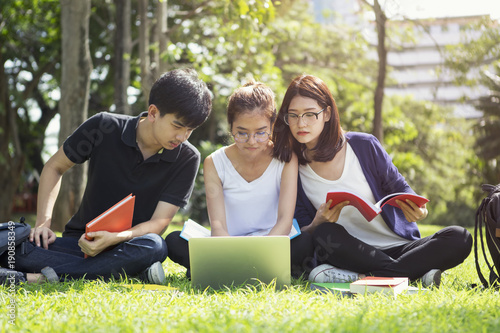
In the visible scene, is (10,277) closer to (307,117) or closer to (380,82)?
(307,117)

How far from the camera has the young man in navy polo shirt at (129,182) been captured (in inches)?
113

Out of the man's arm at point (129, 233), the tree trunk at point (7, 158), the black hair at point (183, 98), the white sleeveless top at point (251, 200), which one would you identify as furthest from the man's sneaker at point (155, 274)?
the tree trunk at point (7, 158)

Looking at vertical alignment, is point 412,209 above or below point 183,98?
below

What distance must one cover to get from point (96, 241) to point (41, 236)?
17.7 inches

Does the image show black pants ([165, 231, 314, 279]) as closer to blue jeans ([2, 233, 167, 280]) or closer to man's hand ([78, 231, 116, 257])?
blue jeans ([2, 233, 167, 280])

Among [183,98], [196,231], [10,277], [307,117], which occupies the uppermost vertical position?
[183,98]

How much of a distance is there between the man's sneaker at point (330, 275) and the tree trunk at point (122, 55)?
6943 mm

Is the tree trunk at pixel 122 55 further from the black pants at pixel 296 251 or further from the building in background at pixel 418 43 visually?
the black pants at pixel 296 251

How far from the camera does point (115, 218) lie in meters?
2.77

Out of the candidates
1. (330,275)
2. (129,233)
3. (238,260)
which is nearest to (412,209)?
(330,275)

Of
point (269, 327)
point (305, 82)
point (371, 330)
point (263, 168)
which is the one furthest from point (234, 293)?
point (305, 82)

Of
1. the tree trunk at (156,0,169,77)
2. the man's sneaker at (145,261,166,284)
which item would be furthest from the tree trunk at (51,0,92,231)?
the man's sneaker at (145,261,166,284)

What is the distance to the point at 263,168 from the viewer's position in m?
3.29

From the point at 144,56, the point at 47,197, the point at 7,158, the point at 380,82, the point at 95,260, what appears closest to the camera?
the point at 95,260
